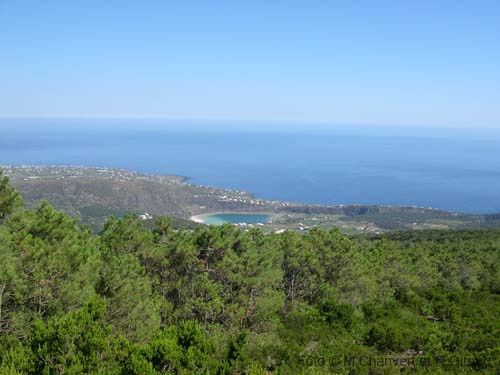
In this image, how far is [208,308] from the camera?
14.7 meters

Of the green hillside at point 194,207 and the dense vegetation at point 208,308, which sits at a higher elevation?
the dense vegetation at point 208,308

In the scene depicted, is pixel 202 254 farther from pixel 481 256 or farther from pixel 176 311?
pixel 481 256

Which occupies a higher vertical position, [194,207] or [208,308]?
[208,308]

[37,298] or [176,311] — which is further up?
[37,298]

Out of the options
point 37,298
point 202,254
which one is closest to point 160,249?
point 202,254

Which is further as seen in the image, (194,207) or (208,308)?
(194,207)

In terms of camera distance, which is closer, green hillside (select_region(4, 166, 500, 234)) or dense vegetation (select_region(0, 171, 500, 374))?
dense vegetation (select_region(0, 171, 500, 374))

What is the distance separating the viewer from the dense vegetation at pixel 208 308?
363 inches

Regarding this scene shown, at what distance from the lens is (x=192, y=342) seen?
9.80 meters

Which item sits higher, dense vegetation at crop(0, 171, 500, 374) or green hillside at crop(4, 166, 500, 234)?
dense vegetation at crop(0, 171, 500, 374)

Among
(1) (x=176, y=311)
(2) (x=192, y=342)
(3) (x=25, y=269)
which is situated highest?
(3) (x=25, y=269)

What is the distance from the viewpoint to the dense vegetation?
30.2 feet

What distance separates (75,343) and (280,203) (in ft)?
371

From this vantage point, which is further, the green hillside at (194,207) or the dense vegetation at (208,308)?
the green hillside at (194,207)
